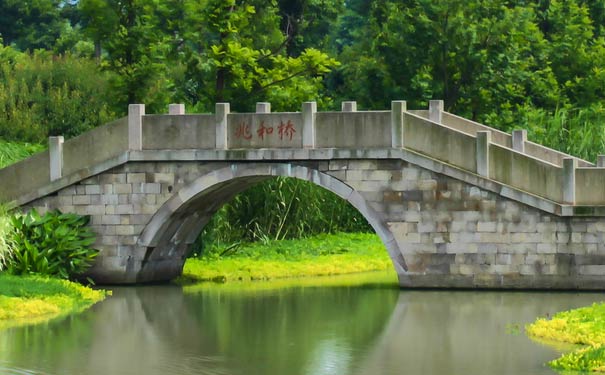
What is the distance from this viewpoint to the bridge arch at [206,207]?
3016 cm

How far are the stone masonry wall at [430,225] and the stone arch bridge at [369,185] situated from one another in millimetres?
20

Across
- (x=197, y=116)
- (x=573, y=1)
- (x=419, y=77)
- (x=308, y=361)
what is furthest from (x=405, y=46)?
(x=308, y=361)

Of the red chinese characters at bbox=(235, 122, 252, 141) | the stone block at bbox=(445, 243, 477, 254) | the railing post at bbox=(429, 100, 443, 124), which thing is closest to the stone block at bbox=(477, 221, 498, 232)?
the stone block at bbox=(445, 243, 477, 254)

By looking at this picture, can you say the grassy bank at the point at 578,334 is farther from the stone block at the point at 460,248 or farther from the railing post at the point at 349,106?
the railing post at the point at 349,106

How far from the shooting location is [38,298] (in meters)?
27.3

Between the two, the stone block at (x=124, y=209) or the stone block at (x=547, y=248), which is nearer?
the stone block at (x=547, y=248)

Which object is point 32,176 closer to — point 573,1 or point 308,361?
point 308,361

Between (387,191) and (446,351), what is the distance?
811cm

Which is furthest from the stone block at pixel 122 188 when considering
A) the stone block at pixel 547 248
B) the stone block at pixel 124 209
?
the stone block at pixel 547 248

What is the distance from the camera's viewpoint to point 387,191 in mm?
29969

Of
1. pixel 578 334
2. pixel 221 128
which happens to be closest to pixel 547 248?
pixel 221 128

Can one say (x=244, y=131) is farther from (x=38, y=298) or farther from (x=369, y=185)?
(x=38, y=298)

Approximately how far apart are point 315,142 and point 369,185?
4.41ft

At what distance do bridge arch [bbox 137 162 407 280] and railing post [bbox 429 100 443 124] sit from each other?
3306mm
